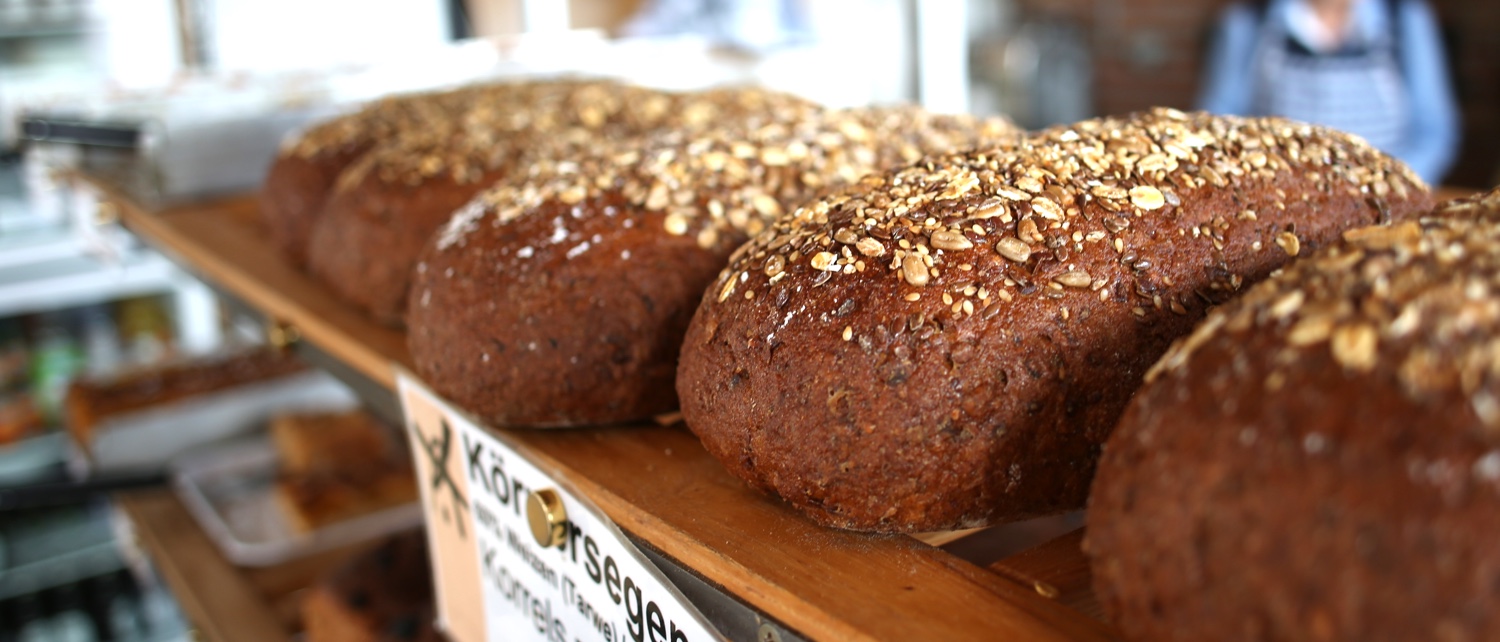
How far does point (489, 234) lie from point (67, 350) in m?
3.53

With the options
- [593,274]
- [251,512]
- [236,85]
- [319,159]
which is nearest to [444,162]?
[319,159]

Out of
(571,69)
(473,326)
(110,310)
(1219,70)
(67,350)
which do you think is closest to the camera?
(473,326)

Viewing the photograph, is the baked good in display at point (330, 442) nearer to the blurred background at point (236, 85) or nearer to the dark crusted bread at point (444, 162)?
the blurred background at point (236, 85)

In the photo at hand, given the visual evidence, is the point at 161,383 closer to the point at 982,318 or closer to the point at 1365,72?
the point at 982,318

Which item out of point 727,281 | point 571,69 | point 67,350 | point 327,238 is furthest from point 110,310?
point 727,281

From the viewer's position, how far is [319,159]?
5.67 feet

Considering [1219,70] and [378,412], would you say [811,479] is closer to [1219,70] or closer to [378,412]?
[378,412]

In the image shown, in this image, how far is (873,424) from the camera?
765 millimetres

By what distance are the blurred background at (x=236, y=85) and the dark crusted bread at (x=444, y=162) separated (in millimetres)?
572

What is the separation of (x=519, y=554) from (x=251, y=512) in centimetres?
157

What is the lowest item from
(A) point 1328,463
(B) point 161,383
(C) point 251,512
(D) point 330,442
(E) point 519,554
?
(C) point 251,512

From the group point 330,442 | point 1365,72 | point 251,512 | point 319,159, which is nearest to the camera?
point 319,159

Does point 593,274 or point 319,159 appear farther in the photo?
point 319,159

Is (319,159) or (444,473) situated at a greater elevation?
(319,159)
